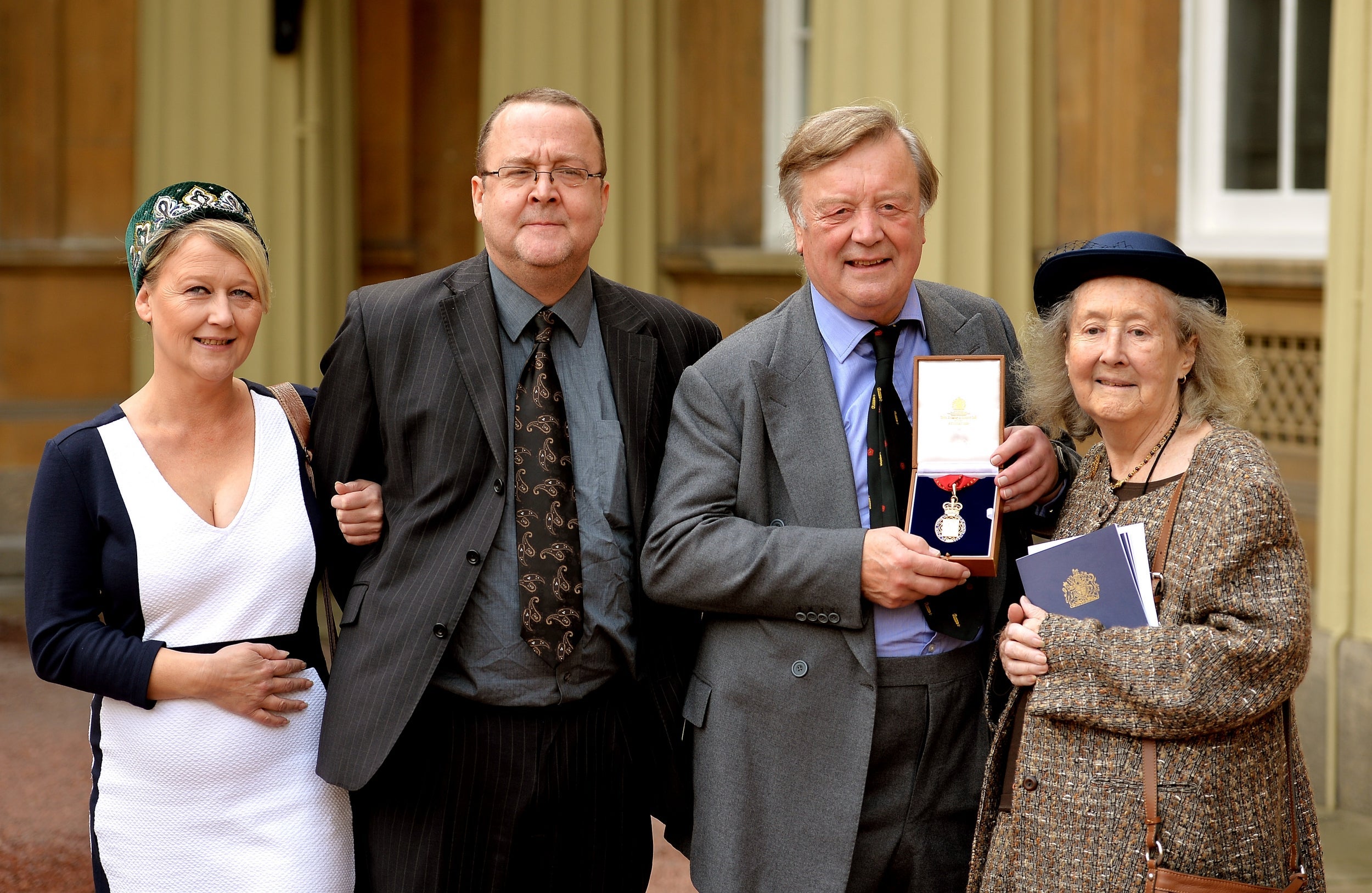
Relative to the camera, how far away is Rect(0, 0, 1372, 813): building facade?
5.25 metres

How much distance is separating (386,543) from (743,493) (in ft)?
2.38

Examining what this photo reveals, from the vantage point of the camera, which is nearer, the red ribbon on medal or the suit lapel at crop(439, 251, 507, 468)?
the red ribbon on medal

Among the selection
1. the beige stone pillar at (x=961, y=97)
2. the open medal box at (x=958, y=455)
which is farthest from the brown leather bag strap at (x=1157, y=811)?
the beige stone pillar at (x=961, y=97)

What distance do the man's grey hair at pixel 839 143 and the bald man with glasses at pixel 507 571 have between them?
422 mm

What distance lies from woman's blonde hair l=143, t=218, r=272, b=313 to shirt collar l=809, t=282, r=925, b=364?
3.59 ft

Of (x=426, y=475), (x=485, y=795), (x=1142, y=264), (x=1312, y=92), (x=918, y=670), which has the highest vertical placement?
(x=1312, y=92)

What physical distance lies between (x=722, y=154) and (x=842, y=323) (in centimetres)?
624

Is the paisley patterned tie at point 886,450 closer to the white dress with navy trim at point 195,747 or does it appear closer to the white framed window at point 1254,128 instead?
the white dress with navy trim at point 195,747

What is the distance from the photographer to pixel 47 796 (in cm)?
521

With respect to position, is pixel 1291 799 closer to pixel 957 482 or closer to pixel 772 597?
pixel 957 482

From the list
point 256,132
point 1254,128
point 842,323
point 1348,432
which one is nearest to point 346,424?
point 842,323

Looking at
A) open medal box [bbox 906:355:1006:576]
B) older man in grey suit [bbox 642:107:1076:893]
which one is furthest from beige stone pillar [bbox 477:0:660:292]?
open medal box [bbox 906:355:1006:576]

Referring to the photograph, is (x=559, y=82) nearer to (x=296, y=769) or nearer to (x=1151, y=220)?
(x=1151, y=220)

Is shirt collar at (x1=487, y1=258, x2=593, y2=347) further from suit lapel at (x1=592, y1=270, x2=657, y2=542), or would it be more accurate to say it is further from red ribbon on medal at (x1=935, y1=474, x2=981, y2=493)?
red ribbon on medal at (x1=935, y1=474, x2=981, y2=493)
